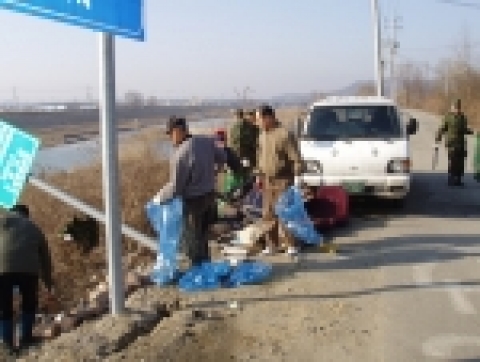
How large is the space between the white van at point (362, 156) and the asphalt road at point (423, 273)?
576 millimetres

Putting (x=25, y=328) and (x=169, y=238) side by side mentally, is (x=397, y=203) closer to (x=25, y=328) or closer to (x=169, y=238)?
(x=169, y=238)

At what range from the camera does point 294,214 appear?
7.93 metres

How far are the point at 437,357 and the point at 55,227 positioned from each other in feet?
27.7

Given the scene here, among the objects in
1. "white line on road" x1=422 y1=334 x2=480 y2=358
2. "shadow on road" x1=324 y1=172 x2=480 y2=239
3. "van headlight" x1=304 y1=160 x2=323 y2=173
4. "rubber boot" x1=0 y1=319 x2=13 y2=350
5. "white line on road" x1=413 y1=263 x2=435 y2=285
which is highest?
"van headlight" x1=304 y1=160 x2=323 y2=173

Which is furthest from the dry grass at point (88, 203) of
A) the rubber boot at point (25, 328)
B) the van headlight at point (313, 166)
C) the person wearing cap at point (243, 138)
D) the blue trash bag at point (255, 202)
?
the rubber boot at point (25, 328)

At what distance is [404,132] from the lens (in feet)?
35.5

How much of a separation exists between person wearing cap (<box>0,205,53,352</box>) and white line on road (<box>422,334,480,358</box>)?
3.44m

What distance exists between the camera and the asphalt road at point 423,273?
17.1 ft

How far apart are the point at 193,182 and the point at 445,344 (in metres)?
2.97

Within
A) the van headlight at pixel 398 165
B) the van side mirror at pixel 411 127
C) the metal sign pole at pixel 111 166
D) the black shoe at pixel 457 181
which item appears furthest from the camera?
the black shoe at pixel 457 181

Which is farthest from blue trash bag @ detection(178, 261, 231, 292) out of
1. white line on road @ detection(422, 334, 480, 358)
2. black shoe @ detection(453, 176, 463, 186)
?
black shoe @ detection(453, 176, 463, 186)

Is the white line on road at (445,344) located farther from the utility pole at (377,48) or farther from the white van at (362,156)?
the utility pole at (377,48)

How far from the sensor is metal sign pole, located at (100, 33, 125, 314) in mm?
5426

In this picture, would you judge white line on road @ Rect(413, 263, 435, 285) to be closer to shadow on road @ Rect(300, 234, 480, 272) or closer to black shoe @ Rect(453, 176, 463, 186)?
shadow on road @ Rect(300, 234, 480, 272)
